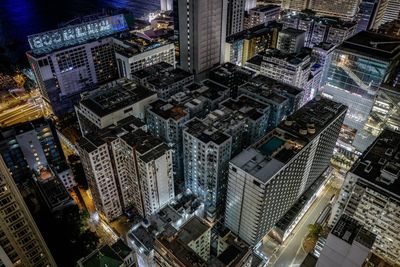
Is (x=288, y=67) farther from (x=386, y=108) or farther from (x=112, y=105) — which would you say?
(x=112, y=105)

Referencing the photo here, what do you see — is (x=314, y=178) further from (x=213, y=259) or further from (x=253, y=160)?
(x=213, y=259)

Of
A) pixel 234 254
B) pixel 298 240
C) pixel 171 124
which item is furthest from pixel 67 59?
pixel 298 240

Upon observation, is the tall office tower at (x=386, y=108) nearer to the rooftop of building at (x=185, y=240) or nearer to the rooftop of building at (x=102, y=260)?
the rooftop of building at (x=185, y=240)

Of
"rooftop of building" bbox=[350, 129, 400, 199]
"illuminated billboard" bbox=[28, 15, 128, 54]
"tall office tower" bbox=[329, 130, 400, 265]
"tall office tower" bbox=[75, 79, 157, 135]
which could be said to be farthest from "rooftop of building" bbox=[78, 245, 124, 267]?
"illuminated billboard" bbox=[28, 15, 128, 54]

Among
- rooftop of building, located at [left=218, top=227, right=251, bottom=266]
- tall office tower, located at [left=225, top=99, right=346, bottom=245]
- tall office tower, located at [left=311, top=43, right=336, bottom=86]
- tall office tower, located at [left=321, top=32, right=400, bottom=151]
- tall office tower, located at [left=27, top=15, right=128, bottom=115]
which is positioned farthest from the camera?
tall office tower, located at [left=311, top=43, right=336, bottom=86]

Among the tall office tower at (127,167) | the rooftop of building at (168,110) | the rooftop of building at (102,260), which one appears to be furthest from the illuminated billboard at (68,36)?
the rooftop of building at (102,260)

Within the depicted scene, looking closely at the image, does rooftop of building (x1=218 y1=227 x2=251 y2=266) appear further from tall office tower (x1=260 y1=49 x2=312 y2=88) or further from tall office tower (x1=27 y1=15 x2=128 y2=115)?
tall office tower (x1=27 y1=15 x2=128 y2=115)
